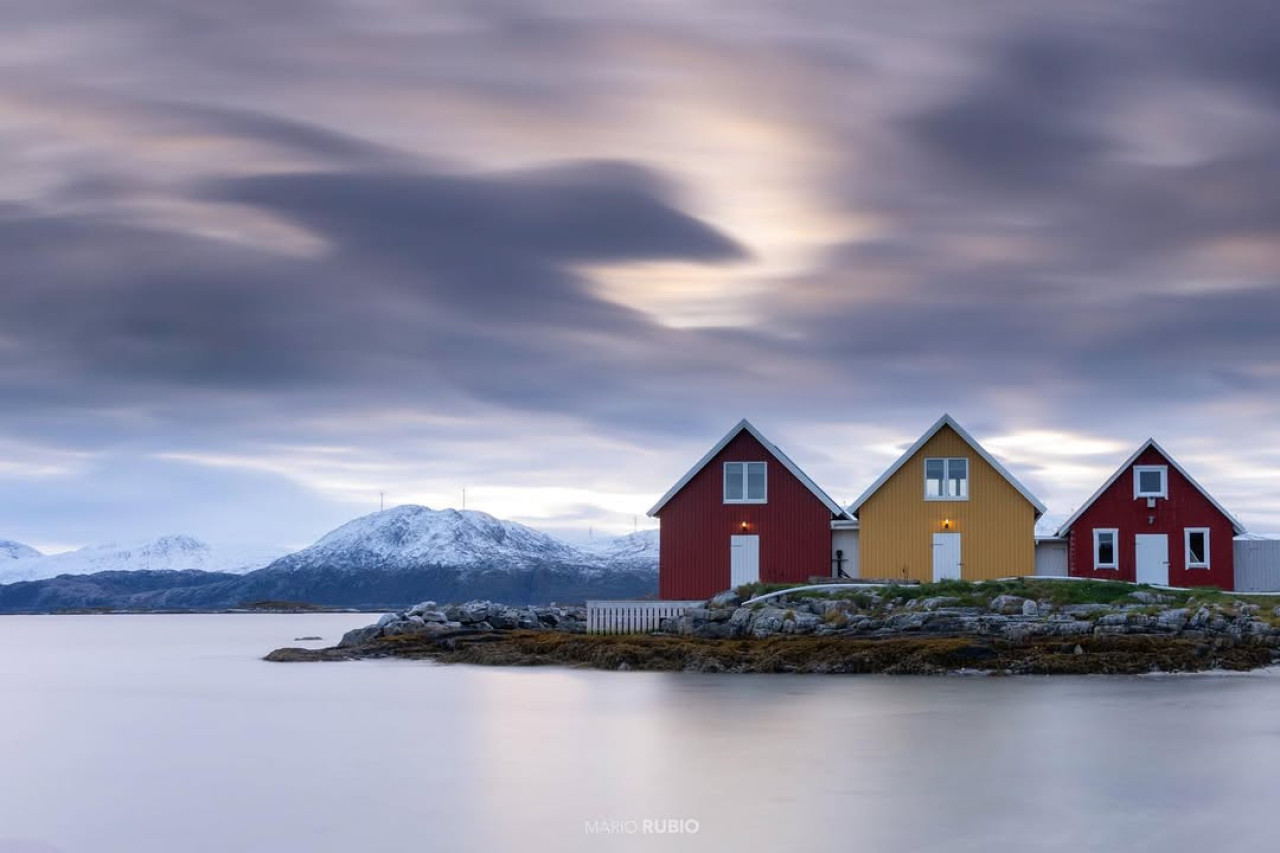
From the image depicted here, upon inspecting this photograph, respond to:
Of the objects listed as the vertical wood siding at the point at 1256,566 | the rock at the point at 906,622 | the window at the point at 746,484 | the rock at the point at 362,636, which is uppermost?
the window at the point at 746,484

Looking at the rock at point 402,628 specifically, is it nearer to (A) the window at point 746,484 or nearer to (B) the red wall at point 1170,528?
(A) the window at point 746,484

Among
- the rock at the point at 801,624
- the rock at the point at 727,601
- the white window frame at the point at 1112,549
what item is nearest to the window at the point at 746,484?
the rock at the point at 727,601

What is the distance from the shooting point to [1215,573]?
45.2 m

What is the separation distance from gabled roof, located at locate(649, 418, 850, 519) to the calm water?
14.9 meters

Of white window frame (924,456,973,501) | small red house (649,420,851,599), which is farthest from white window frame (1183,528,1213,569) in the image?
small red house (649,420,851,599)

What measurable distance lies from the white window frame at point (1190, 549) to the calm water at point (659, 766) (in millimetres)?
18687

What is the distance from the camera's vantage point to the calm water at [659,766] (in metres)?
13.1

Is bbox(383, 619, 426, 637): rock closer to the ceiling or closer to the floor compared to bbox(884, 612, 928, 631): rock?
closer to the floor

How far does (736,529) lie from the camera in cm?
4397

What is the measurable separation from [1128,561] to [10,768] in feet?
119

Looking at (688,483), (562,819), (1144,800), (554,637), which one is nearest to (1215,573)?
(688,483)

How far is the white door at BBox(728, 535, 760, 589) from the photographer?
144ft

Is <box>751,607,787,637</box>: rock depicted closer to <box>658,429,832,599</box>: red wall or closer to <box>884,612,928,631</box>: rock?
<box>884,612,928,631</box>: rock

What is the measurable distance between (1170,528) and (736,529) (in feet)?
47.3
